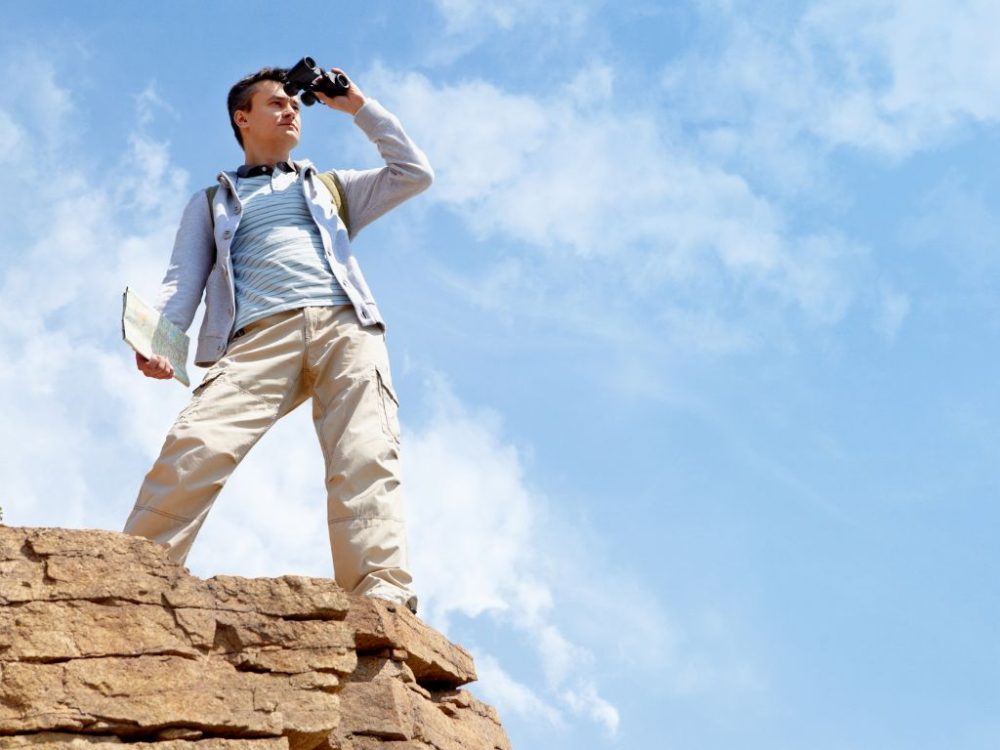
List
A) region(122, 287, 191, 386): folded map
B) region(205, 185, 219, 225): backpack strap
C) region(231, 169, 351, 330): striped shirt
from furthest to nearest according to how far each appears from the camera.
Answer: region(205, 185, 219, 225): backpack strap
region(231, 169, 351, 330): striped shirt
region(122, 287, 191, 386): folded map

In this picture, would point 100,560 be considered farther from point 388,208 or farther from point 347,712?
point 388,208

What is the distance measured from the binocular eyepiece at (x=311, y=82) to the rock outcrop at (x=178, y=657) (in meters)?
2.48

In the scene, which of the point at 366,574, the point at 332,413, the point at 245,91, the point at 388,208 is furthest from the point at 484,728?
the point at 245,91

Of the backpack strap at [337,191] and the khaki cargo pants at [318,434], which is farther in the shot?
the backpack strap at [337,191]

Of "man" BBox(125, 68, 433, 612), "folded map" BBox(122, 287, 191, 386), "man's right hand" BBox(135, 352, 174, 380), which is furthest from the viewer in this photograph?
"man's right hand" BBox(135, 352, 174, 380)

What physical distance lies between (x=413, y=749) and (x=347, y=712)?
0.28m

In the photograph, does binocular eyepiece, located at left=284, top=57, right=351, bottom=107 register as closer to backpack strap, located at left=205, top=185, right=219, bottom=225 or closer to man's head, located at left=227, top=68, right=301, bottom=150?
man's head, located at left=227, top=68, right=301, bottom=150

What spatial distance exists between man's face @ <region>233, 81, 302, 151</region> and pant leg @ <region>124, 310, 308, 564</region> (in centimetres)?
101

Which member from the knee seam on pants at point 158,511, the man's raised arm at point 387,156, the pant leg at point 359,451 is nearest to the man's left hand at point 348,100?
the man's raised arm at point 387,156

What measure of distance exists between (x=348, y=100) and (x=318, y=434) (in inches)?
64.2

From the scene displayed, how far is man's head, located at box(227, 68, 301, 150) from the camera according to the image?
6.47 meters

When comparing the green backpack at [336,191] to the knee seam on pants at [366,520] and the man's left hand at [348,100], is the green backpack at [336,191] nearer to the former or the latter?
the man's left hand at [348,100]

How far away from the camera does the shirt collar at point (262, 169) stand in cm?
649

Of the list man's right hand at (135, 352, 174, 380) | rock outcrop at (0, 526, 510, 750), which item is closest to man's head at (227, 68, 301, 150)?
man's right hand at (135, 352, 174, 380)
